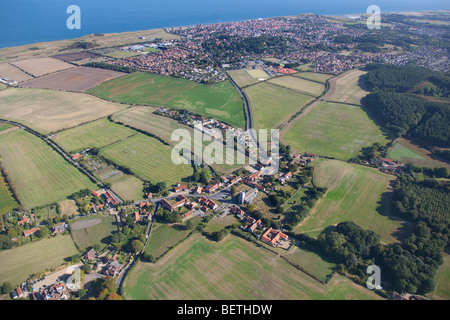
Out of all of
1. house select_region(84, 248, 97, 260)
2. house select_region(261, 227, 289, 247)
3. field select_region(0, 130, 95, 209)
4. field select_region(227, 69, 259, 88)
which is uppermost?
field select_region(227, 69, 259, 88)

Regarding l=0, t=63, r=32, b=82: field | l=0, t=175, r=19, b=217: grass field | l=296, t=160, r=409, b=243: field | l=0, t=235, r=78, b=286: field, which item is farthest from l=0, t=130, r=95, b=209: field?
l=0, t=63, r=32, b=82: field

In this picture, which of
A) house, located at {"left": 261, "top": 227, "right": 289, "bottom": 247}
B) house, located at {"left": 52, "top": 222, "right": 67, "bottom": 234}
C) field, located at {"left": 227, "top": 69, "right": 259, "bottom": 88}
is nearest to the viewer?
house, located at {"left": 261, "top": 227, "right": 289, "bottom": 247}

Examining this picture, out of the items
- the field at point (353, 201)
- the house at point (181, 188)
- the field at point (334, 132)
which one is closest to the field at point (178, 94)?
the field at point (334, 132)

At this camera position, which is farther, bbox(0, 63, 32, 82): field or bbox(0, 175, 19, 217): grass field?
bbox(0, 63, 32, 82): field

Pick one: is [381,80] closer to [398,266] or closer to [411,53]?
[411,53]

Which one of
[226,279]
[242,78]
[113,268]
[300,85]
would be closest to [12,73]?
[242,78]

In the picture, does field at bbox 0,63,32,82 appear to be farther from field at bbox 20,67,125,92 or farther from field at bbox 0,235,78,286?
field at bbox 0,235,78,286
